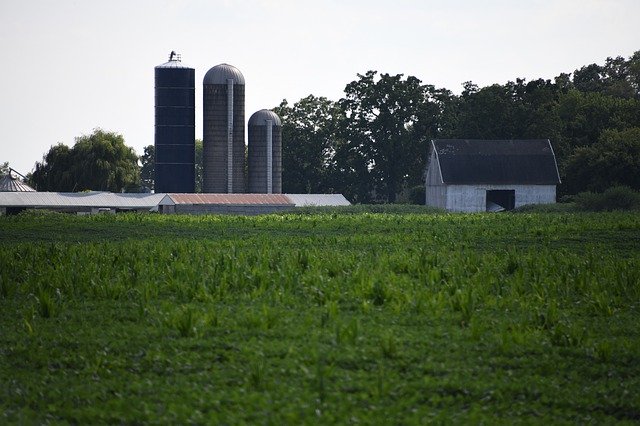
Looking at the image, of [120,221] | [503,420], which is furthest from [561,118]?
[503,420]

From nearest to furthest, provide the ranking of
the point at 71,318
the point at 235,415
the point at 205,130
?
the point at 235,415 → the point at 71,318 → the point at 205,130

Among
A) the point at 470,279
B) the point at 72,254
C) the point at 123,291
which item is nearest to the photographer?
the point at 123,291

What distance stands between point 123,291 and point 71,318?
2.60 meters

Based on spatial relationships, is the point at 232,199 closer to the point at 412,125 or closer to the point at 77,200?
the point at 77,200

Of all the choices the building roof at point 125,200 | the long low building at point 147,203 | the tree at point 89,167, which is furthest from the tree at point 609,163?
the tree at point 89,167

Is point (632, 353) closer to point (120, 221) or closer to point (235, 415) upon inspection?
point (235, 415)

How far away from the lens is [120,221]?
5666 centimetres

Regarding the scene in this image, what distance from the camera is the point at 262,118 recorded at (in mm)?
90312

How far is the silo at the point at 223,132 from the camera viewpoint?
8731cm

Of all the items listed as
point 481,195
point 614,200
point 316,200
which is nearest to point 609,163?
point 614,200

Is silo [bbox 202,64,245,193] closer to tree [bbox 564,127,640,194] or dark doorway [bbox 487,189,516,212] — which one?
dark doorway [bbox 487,189,516,212]

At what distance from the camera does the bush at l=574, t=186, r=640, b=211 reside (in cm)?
6719

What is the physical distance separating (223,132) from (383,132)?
18.7 m

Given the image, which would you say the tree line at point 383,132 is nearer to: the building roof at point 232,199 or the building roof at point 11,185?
the building roof at point 11,185
